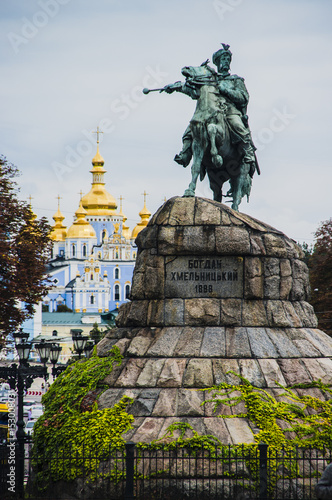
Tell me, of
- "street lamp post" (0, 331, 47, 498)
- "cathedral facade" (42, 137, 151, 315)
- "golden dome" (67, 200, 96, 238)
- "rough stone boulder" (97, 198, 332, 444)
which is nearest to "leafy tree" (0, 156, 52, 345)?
"street lamp post" (0, 331, 47, 498)

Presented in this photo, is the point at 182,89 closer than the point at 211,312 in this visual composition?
No

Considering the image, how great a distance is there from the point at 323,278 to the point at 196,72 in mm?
18159

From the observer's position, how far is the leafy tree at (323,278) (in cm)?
3272

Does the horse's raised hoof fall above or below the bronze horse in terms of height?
below

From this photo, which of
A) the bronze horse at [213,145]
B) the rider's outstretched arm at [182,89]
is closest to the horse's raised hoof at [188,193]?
the bronze horse at [213,145]

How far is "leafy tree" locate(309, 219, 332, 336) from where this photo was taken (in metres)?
32.7

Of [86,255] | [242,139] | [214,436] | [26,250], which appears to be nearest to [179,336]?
[214,436]

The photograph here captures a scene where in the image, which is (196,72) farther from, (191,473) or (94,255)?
(94,255)

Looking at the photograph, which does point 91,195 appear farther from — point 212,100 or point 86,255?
point 212,100

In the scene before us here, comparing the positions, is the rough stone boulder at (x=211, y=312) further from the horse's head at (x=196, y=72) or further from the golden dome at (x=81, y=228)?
the golden dome at (x=81, y=228)

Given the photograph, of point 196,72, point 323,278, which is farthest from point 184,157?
point 323,278

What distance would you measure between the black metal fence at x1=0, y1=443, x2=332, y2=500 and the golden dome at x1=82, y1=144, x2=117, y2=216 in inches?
4156

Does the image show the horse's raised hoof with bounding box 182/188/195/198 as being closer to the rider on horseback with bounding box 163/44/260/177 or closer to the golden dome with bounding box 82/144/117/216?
the rider on horseback with bounding box 163/44/260/177

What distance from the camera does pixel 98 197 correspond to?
118438mm
